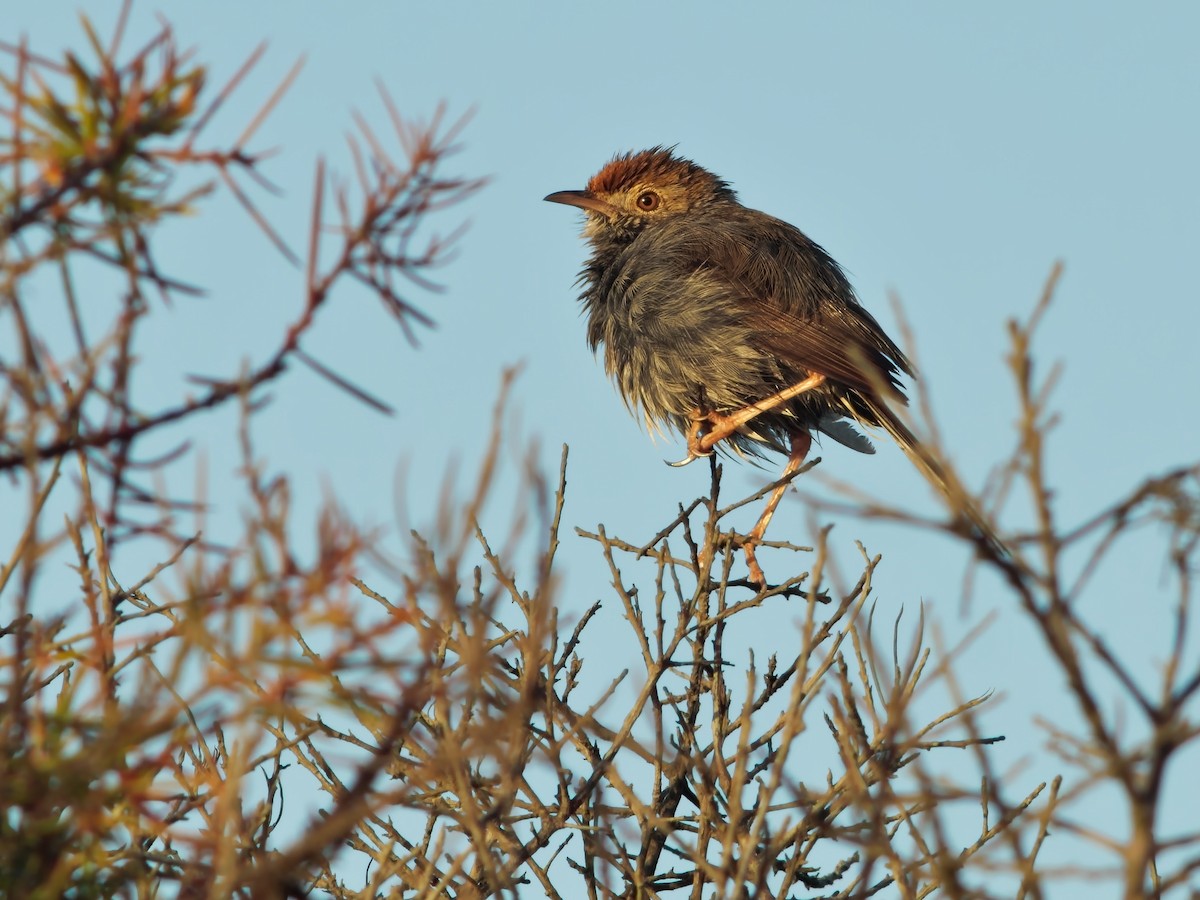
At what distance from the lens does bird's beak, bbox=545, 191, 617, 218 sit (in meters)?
9.00

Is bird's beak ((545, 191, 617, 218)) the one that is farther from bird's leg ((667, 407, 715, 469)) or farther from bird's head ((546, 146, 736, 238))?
bird's leg ((667, 407, 715, 469))

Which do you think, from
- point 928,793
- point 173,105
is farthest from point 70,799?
point 928,793

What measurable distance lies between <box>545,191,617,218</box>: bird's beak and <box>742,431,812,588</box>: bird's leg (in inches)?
85.2

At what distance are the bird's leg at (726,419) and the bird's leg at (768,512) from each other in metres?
0.37

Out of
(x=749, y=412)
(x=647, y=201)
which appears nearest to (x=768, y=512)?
(x=749, y=412)

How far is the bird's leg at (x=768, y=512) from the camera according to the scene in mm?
6382

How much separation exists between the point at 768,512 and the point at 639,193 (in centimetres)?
294

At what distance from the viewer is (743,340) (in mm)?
7289

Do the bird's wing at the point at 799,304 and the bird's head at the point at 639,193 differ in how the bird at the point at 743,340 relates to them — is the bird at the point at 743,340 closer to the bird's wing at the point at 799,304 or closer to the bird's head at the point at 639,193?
the bird's wing at the point at 799,304

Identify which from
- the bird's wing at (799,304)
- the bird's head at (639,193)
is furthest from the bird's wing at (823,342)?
the bird's head at (639,193)

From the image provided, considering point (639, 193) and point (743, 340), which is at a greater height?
point (639, 193)

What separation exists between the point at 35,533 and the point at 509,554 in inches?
29.5

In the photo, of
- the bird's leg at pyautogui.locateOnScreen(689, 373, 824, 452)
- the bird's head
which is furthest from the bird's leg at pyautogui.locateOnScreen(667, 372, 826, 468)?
the bird's head

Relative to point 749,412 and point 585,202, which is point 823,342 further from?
point 585,202
